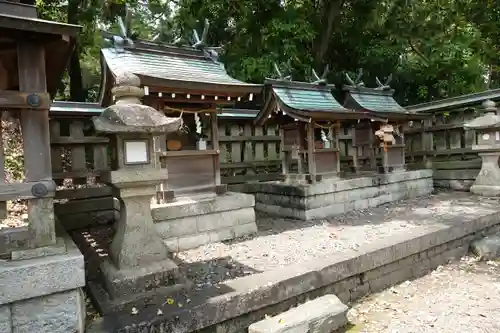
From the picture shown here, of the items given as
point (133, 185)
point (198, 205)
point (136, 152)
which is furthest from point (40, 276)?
point (198, 205)

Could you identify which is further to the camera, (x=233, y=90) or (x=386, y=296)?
(x=233, y=90)

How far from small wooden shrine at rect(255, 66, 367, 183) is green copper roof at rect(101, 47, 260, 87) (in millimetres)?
1498

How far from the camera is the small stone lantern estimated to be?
10.2 meters

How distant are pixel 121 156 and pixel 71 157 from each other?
4.07 meters

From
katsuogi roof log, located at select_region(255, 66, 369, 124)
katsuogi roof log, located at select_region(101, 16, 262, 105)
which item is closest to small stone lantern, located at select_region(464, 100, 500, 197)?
katsuogi roof log, located at select_region(255, 66, 369, 124)

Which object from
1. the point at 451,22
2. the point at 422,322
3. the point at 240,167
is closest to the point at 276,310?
the point at 422,322

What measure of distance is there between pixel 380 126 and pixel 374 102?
1.16 meters

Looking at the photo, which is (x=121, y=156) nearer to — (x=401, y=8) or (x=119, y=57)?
(x=119, y=57)

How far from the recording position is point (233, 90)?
6.90 m

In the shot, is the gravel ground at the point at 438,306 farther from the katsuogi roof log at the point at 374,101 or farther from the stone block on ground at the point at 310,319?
the katsuogi roof log at the point at 374,101

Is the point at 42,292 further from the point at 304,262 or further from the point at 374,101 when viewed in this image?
the point at 374,101

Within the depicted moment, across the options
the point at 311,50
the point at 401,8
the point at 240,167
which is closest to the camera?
the point at 240,167

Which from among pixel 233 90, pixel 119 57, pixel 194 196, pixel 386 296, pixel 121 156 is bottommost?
pixel 386 296

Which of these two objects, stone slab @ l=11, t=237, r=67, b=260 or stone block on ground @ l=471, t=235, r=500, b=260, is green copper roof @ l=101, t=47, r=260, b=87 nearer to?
stone slab @ l=11, t=237, r=67, b=260
